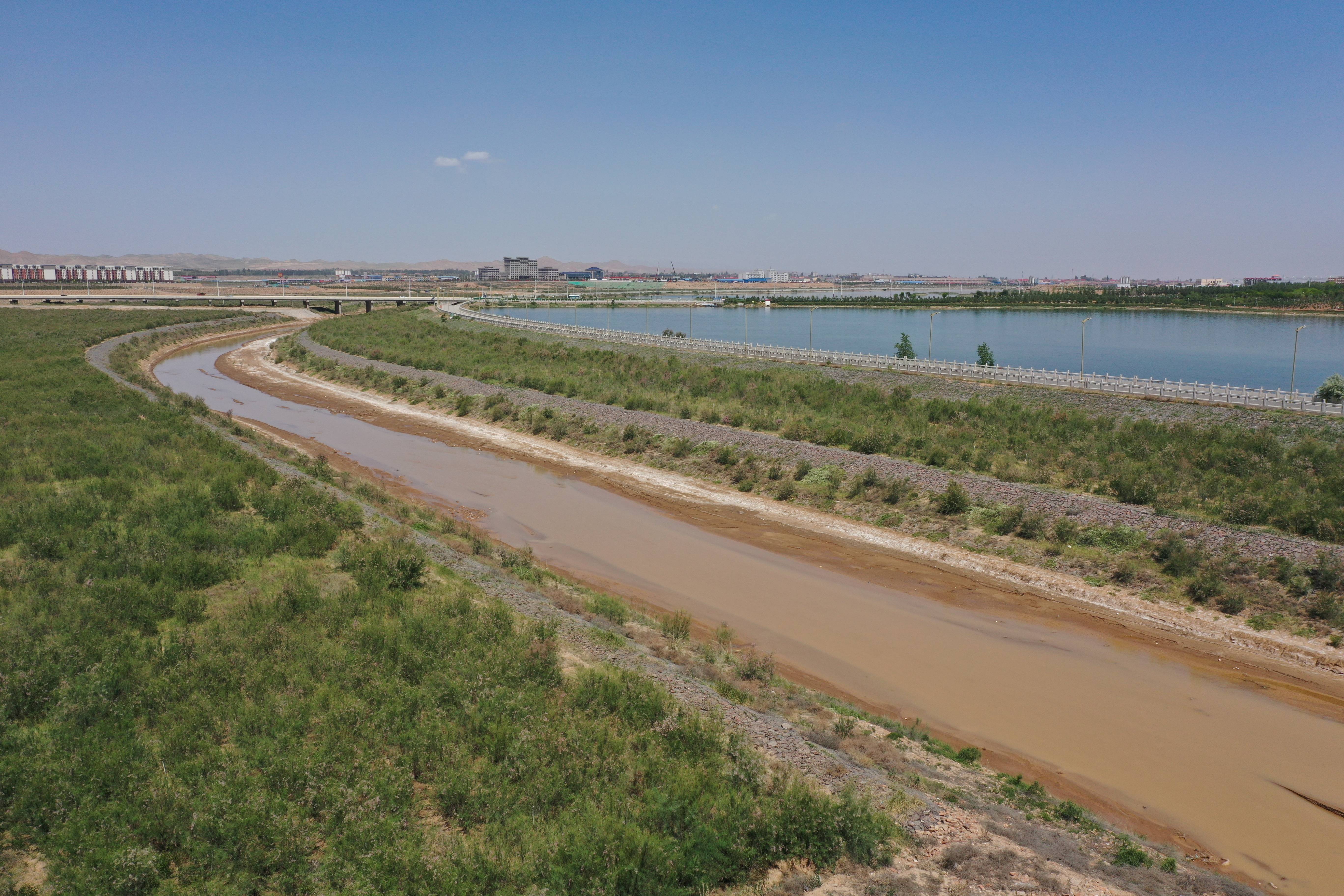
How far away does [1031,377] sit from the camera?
4494 cm

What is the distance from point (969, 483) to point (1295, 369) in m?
34.5

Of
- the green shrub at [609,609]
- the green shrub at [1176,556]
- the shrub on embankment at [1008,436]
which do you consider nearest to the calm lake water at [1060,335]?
the shrub on embankment at [1008,436]

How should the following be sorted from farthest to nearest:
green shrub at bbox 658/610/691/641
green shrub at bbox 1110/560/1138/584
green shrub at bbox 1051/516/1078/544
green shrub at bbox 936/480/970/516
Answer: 1. green shrub at bbox 936/480/970/516
2. green shrub at bbox 1051/516/1078/544
3. green shrub at bbox 1110/560/1138/584
4. green shrub at bbox 658/610/691/641

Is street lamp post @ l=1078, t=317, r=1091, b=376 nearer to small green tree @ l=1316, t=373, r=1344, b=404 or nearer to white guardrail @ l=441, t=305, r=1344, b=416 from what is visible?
white guardrail @ l=441, t=305, r=1344, b=416

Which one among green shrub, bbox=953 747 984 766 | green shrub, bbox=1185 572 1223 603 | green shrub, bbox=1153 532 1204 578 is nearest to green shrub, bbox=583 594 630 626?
green shrub, bbox=953 747 984 766

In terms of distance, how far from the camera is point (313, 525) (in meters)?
16.7

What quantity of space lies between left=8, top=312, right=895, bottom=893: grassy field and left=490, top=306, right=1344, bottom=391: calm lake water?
65.6m

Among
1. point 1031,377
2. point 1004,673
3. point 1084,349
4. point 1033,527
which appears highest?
point 1084,349

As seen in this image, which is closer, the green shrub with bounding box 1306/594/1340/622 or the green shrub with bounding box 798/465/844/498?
the green shrub with bounding box 1306/594/1340/622

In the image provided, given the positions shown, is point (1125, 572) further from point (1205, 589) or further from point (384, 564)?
point (384, 564)

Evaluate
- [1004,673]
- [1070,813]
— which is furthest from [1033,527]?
[1070,813]

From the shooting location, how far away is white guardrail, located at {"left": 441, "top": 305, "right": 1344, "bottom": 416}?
112ft

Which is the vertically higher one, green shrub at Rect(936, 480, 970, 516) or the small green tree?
the small green tree

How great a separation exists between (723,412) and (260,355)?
179 feet
